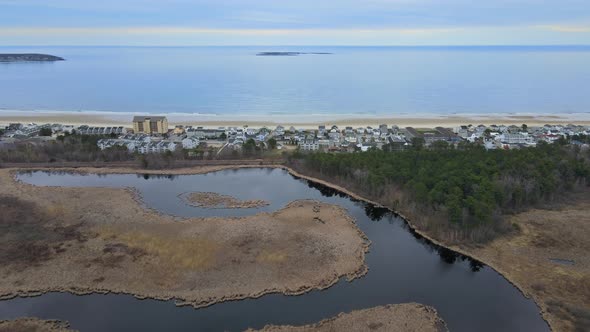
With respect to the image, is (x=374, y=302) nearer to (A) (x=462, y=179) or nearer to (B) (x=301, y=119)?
(A) (x=462, y=179)

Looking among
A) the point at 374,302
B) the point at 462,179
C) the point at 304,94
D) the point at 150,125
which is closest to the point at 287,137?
the point at 150,125

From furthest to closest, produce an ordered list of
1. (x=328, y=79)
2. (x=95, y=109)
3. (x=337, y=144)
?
(x=328, y=79) < (x=95, y=109) < (x=337, y=144)

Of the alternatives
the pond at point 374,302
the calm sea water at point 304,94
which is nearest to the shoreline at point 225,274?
the pond at point 374,302

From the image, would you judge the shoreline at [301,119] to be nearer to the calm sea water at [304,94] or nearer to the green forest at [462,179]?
the calm sea water at [304,94]

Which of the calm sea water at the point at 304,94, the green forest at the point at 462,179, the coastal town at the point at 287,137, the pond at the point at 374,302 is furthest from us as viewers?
the calm sea water at the point at 304,94

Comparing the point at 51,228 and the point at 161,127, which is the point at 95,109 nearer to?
the point at 161,127

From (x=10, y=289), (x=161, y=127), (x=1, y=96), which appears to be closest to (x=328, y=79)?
(x=161, y=127)

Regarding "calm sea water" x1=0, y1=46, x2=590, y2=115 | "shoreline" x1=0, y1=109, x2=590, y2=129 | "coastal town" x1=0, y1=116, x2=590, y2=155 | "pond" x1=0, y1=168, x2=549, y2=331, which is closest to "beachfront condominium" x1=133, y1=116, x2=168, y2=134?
"coastal town" x1=0, y1=116, x2=590, y2=155
